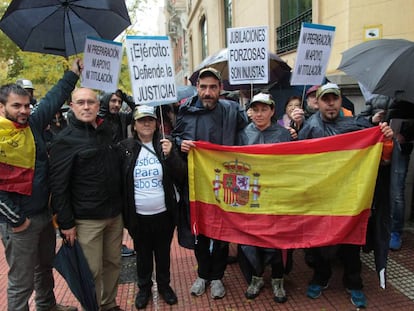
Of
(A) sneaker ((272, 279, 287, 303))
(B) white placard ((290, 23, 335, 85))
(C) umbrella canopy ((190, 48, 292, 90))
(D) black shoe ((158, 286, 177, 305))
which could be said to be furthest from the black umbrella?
(C) umbrella canopy ((190, 48, 292, 90))

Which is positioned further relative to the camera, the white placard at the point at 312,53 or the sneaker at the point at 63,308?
the white placard at the point at 312,53

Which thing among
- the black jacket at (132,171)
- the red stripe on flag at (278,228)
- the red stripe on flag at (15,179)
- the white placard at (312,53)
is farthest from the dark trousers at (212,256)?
the white placard at (312,53)

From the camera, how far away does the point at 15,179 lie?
2.70 m

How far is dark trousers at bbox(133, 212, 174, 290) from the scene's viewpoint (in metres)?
3.34

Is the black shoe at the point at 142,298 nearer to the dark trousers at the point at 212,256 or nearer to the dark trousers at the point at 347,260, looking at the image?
the dark trousers at the point at 212,256

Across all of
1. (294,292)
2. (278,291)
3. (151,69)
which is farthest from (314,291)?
(151,69)

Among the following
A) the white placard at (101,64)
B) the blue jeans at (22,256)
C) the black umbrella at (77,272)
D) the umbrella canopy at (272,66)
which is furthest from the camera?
the umbrella canopy at (272,66)

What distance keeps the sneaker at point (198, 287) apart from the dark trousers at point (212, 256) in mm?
51

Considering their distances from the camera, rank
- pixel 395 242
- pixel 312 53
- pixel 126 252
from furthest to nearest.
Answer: pixel 126 252
pixel 395 242
pixel 312 53

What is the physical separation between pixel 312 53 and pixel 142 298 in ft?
10.5

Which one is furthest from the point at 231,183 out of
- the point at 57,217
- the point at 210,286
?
the point at 57,217

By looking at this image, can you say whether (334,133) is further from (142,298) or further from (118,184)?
(142,298)

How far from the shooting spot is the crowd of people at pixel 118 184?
282 centimetres

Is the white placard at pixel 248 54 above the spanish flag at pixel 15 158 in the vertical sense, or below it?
above
